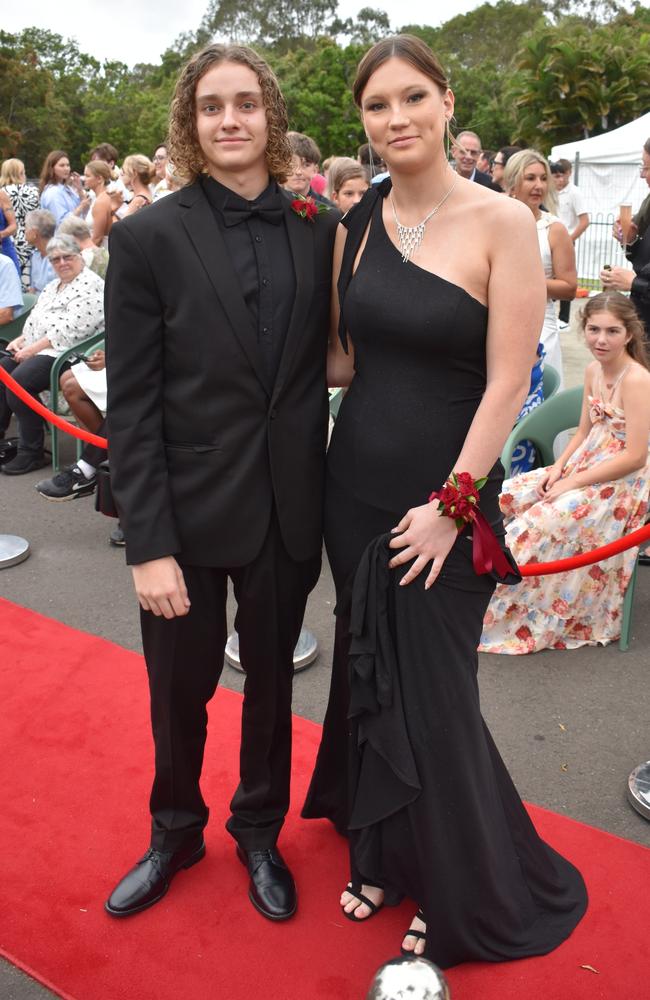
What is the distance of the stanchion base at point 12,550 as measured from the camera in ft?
16.3

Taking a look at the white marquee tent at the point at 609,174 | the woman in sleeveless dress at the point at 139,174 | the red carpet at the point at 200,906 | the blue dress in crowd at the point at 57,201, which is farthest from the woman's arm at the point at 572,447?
the white marquee tent at the point at 609,174

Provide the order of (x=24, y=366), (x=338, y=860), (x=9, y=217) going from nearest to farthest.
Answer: (x=338, y=860) → (x=24, y=366) → (x=9, y=217)

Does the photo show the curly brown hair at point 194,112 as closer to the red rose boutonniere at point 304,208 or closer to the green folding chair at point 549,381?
the red rose boutonniere at point 304,208

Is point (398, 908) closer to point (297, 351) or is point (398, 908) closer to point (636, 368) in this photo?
point (297, 351)

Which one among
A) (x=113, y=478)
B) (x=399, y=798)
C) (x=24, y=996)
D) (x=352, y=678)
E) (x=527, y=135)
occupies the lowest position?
(x=24, y=996)

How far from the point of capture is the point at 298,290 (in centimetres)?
214

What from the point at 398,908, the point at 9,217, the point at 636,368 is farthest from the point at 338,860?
the point at 9,217

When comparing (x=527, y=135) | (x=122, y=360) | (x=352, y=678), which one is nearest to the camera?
(x=122, y=360)

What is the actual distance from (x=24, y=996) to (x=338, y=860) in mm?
934

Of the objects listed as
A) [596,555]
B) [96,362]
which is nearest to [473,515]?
[596,555]

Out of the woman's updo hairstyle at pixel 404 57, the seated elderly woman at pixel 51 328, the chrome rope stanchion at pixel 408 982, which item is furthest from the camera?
the seated elderly woman at pixel 51 328

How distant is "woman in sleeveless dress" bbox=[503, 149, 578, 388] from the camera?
5199 mm

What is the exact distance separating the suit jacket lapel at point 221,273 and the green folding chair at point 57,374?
4247mm

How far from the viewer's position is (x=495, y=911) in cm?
229
